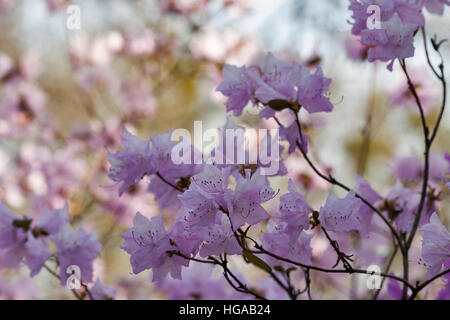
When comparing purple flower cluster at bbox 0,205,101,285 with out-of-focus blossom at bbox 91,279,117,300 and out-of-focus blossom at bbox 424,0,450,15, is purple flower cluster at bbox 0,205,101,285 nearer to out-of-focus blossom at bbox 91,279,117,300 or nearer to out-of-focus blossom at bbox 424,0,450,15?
out-of-focus blossom at bbox 91,279,117,300

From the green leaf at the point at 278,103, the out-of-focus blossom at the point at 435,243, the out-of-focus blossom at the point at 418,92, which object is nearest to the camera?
the out-of-focus blossom at the point at 435,243

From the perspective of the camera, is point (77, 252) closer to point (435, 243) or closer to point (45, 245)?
point (45, 245)

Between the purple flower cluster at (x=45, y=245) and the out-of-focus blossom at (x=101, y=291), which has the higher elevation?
the purple flower cluster at (x=45, y=245)

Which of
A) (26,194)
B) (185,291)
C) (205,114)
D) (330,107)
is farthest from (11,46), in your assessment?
(330,107)

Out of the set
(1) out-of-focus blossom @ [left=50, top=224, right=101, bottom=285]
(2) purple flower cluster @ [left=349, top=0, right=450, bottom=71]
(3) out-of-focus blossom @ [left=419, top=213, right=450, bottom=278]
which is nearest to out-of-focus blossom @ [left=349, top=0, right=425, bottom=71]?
(2) purple flower cluster @ [left=349, top=0, right=450, bottom=71]

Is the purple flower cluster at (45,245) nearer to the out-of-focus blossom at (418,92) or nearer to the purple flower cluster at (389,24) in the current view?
the purple flower cluster at (389,24)

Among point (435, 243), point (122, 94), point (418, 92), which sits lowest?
point (435, 243)

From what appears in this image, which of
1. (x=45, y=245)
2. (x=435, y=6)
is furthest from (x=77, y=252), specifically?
(x=435, y=6)

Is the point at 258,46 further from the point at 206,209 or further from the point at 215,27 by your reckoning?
the point at 206,209

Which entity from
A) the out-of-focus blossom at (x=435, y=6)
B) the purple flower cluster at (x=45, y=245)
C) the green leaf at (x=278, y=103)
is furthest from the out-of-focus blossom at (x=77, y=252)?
the out-of-focus blossom at (x=435, y=6)

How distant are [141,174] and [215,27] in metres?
1.68

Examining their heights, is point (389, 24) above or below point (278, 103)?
above

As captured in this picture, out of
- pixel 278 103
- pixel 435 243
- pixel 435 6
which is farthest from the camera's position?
pixel 435 6

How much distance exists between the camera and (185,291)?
1.15 meters
